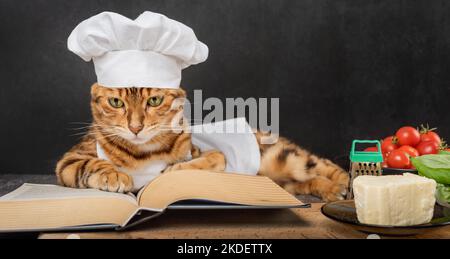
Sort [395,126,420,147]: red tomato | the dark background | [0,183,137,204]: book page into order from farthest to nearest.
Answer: the dark background
[395,126,420,147]: red tomato
[0,183,137,204]: book page

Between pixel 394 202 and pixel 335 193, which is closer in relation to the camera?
pixel 394 202

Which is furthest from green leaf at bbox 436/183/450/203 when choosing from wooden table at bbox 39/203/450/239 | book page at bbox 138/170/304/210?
book page at bbox 138/170/304/210

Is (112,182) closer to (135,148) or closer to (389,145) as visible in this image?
(135,148)

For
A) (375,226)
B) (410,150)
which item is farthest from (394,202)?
(410,150)

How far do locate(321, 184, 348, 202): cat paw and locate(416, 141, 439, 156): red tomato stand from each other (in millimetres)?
628

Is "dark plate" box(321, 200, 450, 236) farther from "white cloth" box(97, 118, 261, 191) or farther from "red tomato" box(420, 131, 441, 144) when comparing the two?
"red tomato" box(420, 131, 441, 144)

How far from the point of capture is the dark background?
99.5 inches

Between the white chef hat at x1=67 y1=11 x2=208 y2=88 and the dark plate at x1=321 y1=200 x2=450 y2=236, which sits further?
the white chef hat at x1=67 y1=11 x2=208 y2=88

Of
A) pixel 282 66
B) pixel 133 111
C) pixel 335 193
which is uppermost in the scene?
pixel 282 66

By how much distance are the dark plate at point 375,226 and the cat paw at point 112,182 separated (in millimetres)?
630

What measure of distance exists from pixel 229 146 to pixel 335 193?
0.35 metres

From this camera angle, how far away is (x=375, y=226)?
0.82 m

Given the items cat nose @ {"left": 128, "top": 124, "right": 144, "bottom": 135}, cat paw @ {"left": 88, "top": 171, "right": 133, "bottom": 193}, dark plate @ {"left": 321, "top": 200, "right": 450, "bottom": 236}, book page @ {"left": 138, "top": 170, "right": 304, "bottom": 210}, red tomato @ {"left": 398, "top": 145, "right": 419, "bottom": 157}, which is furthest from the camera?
red tomato @ {"left": 398, "top": 145, "right": 419, "bottom": 157}

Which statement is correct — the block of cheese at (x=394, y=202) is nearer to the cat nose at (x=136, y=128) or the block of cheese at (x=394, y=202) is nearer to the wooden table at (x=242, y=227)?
the wooden table at (x=242, y=227)
